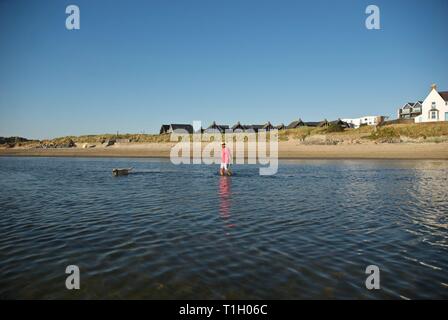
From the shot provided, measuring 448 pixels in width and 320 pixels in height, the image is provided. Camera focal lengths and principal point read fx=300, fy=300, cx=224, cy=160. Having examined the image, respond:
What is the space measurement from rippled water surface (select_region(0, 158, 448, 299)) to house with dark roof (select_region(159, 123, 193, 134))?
278 ft

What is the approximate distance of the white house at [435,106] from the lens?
6475cm

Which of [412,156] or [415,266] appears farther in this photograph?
[412,156]

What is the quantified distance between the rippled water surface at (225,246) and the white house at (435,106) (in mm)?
63097

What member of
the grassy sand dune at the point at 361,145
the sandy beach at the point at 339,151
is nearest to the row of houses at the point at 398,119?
the grassy sand dune at the point at 361,145

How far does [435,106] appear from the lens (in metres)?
66.1

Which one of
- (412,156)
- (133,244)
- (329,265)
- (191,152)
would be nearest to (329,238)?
(329,265)

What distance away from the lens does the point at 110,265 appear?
21.9 ft

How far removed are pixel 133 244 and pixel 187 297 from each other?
3.19 m

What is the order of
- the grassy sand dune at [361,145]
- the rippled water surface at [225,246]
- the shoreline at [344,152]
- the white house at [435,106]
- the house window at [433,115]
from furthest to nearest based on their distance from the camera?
the house window at [433,115], the white house at [435,106], the grassy sand dune at [361,145], the shoreline at [344,152], the rippled water surface at [225,246]

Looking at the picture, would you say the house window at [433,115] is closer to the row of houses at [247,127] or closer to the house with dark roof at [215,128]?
the row of houses at [247,127]

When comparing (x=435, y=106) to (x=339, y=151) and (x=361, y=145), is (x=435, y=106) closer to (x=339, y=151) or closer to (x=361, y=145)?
(x=361, y=145)

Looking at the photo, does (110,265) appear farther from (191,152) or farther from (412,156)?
(191,152)

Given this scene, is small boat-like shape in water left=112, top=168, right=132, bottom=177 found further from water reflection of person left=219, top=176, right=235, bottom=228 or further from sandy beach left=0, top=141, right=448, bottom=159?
sandy beach left=0, top=141, right=448, bottom=159

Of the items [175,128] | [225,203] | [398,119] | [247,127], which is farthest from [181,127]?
[225,203]
